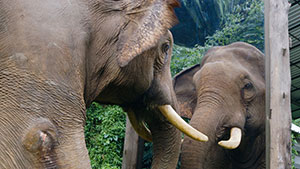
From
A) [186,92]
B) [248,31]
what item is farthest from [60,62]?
[248,31]

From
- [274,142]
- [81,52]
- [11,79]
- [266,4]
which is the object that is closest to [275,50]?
[266,4]

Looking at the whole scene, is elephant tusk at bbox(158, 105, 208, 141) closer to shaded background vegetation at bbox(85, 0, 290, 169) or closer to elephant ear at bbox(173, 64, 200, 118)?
elephant ear at bbox(173, 64, 200, 118)

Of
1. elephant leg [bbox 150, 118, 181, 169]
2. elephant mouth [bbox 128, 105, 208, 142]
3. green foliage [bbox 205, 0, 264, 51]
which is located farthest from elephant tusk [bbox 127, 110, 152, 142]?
green foliage [bbox 205, 0, 264, 51]

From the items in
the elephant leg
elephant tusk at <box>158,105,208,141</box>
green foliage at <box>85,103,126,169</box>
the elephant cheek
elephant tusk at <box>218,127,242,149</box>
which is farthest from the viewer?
green foliage at <box>85,103,126,169</box>

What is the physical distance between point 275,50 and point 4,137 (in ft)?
9.42

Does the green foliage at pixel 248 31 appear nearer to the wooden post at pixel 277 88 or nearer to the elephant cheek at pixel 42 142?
the wooden post at pixel 277 88

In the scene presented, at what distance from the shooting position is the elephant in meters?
4.01

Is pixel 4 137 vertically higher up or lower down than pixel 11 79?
lower down

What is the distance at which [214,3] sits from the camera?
12664 millimetres

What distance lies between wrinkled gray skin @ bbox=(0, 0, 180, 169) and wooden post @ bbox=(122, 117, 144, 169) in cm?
229

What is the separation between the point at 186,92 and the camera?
5055 mm

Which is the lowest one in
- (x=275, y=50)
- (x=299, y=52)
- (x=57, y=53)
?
(x=57, y=53)

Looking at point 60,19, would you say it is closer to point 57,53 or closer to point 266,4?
point 57,53

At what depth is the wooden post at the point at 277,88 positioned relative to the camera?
12.5ft
